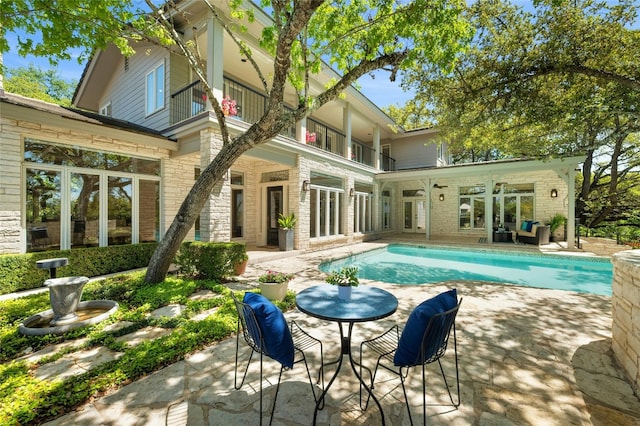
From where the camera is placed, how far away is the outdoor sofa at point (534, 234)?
39.4 feet

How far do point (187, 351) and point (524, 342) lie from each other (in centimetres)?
415

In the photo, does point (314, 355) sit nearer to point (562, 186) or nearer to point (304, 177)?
point (304, 177)

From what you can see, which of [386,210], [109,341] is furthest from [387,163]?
[109,341]

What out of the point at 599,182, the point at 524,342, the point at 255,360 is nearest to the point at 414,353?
the point at 255,360

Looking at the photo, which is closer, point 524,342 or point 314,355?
point 314,355

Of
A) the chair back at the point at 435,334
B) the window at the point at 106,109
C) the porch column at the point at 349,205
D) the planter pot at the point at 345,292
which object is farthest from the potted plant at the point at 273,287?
the window at the point at 106,109

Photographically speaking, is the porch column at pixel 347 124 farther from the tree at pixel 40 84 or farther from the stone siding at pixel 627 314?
the tree at pixel 40 84

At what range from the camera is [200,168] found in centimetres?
791

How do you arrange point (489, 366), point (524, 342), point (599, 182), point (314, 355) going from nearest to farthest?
point (489, 366) < point (314, 355) < point (524, 342) < point (599, 182)

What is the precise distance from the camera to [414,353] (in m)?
2.09

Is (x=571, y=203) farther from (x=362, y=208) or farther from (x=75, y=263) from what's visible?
(x=75, y=263)

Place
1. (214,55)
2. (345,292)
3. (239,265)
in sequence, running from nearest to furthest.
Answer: (345,292), (239,265), (214,55)

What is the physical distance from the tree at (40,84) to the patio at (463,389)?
26115mm

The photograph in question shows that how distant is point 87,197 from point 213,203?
310 centimetres
